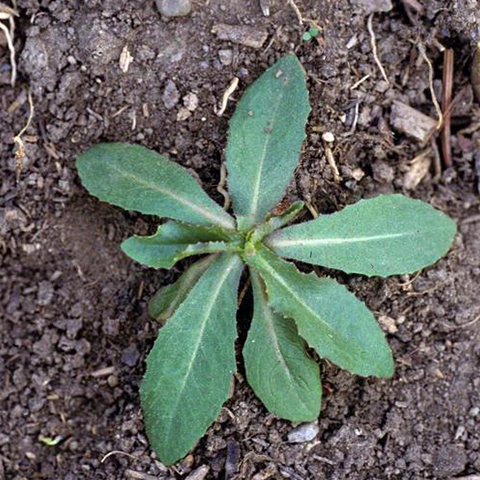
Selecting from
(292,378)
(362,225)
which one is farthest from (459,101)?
(292,378)

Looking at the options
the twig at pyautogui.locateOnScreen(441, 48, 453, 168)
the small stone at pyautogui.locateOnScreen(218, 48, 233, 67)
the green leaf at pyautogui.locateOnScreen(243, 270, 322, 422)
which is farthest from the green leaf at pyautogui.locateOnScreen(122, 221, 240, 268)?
the twig at pyautogui.locateOnScreen(441, 48, 453, 168)

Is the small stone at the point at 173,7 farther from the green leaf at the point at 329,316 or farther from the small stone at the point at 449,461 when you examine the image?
the small stone at the point at 449,461

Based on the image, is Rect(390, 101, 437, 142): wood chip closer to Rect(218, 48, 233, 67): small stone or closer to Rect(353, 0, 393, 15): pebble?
Rect(353, 0, 393, 15): pebble

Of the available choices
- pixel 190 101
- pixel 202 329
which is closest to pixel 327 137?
pixel 190 101

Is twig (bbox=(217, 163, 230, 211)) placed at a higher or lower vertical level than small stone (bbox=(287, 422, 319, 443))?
higher

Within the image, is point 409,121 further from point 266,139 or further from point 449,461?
point 449,461

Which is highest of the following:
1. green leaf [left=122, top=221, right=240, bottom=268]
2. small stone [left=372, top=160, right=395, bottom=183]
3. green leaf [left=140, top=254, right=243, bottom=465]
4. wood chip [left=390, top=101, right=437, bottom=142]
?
wood chip [left=390, top=101, right=437, bottom=142]
